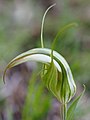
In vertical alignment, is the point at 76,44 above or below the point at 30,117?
above

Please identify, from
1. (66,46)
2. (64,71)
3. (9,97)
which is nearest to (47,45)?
(66,46)

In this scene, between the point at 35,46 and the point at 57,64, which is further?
the point at 35,46

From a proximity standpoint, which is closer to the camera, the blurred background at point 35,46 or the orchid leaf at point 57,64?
the orchid leaf at point 57,64

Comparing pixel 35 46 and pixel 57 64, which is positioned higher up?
pixel 35 46

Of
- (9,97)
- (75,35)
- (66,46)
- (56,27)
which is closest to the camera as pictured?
(9,97)

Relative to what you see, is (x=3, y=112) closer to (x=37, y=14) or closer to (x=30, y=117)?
(x=30, y=117)

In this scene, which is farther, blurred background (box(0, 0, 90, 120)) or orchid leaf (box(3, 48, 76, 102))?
blurred background (box(0, 0, 90, 120))

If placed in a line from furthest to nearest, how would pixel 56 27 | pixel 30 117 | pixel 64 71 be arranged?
pixel 56 27 → pixel 30 117 → pixel 64 71

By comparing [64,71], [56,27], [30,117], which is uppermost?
[56,27]
